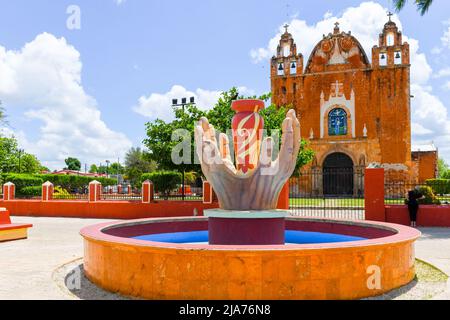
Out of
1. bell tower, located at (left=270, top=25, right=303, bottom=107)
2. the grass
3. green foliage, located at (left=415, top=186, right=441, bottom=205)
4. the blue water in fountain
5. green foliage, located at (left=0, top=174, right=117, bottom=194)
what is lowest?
the grass

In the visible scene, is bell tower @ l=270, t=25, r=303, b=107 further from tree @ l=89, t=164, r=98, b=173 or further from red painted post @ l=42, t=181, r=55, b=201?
tree @ l=89, t=164, r=98, b=173

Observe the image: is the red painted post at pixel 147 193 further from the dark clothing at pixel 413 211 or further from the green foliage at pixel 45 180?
the green foliage at pixel 45 180

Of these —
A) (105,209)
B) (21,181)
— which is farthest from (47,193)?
(21,181)

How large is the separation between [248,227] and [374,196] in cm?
996

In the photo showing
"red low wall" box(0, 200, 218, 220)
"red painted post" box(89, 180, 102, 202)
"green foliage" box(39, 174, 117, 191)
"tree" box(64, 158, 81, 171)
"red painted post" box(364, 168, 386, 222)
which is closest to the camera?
"red painted post" box(364, 168, 386, 222)

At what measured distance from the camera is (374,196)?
15703 millimetres

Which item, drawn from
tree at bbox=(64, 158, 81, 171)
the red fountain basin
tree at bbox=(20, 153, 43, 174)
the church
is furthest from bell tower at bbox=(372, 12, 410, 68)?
tree at bbox=(64, 158, 81, 171)

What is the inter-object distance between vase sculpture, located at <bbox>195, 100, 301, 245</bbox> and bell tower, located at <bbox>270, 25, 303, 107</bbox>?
26.5m

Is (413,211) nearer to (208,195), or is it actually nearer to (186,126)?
(208,195)

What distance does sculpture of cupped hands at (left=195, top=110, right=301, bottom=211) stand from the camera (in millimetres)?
7570

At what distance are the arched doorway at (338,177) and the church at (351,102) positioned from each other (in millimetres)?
77

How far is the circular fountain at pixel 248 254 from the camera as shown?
512 cm

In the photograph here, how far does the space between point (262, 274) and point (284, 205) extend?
1136cm
